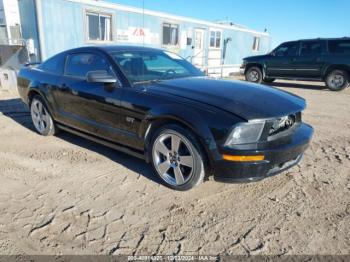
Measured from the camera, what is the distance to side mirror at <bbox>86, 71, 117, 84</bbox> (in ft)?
11.0

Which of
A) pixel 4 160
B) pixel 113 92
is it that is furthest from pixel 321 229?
pixel 4 160

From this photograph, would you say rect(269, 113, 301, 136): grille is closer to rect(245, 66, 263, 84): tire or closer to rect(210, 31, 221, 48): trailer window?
rect(245, 66, 263, 84): tire

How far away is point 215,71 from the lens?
54.2 ft

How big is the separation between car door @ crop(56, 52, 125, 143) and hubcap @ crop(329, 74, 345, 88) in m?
9.79

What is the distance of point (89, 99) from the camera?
380cm

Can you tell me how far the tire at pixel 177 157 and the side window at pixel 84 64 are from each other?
1.15 metres

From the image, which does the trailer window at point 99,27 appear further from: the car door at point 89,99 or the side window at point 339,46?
the side window at point 339,46

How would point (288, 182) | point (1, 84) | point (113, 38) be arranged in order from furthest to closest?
point (113, 38) → point (1, 84) → point (288, 182)

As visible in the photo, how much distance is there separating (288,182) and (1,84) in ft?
31.3

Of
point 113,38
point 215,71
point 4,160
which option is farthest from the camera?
point 215,71

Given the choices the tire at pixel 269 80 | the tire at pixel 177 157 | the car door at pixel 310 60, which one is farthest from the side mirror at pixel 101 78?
the tire at pixel 269 80

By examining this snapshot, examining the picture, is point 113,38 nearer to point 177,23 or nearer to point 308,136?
point 177,23

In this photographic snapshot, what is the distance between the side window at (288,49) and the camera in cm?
1141

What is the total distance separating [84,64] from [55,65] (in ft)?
2.78
